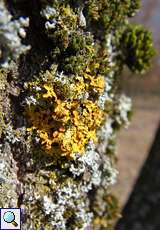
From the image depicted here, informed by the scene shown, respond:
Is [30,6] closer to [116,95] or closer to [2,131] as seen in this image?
[2,131]

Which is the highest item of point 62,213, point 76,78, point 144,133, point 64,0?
point 144,133

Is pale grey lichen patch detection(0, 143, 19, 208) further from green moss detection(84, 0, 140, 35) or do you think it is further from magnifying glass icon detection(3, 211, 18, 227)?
green moss detection(84, 0, 140, 35)

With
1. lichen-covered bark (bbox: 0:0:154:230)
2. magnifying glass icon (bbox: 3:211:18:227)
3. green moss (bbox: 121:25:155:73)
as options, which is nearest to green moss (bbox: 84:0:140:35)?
lichen-covered bark (bbox: 0:0:154:230)

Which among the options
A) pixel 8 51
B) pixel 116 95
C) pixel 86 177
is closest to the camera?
pixel 8 51

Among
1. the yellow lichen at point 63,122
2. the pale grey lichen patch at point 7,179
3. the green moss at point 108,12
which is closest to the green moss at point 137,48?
the green moss at point 108,12

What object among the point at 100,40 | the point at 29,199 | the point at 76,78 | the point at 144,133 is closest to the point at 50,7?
the point at 76,78
